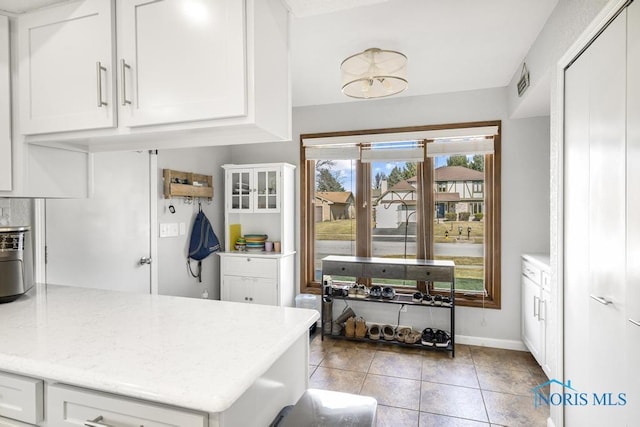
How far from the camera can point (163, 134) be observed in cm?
132

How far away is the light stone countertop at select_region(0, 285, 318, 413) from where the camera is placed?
0.83 meters

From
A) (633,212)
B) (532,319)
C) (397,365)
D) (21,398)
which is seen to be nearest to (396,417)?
(397,365)

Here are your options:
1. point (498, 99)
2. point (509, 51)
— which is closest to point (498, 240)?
point (498, 99)

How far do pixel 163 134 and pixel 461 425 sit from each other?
2380mm

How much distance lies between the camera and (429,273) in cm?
327

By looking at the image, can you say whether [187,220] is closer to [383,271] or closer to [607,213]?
[383,271]

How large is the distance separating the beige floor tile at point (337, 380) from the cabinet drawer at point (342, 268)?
37.1 inches

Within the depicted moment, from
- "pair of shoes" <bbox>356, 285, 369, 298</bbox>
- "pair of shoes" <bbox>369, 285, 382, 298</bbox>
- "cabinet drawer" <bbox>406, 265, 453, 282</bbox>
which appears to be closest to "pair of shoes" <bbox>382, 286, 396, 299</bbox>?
"pair of shoes" <bbox>369, 285, 382, 298</bbox>

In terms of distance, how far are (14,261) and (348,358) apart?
8.39 feet

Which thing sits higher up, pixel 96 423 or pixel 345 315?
pixel 96 423

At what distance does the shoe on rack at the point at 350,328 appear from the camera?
11.5 ft

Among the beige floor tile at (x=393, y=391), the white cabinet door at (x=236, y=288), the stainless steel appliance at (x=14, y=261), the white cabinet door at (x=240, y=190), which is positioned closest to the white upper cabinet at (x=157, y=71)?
the stainless steel appliance at (x=14, y=261)

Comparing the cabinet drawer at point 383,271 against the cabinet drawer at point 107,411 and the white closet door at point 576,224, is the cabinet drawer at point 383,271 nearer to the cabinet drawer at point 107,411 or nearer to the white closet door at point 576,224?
the white closet door at point 576,224

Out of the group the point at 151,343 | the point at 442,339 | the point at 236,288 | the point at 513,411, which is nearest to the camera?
the point at 151,343
